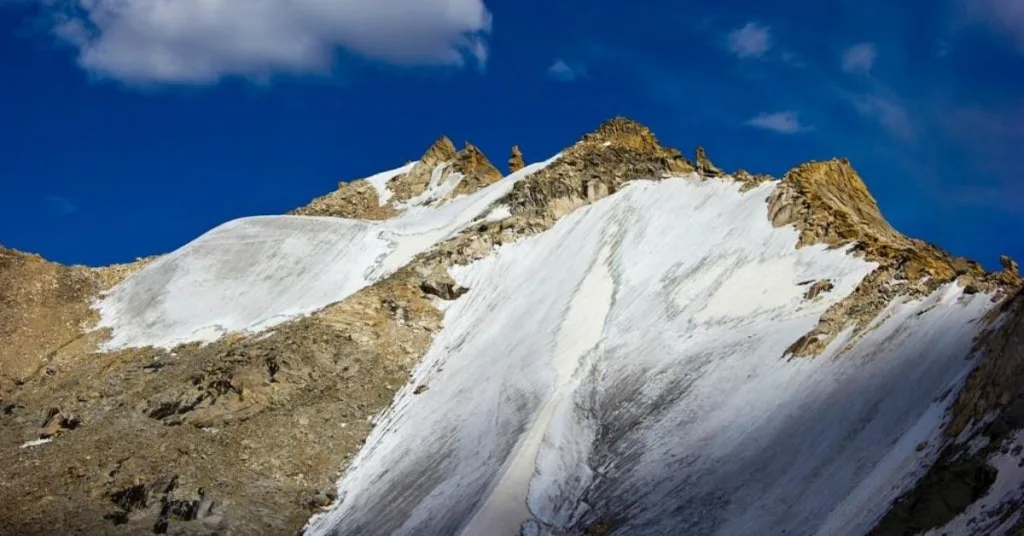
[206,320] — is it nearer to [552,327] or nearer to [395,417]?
[395,417]

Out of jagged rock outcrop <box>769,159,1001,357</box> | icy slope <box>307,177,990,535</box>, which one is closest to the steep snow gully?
icy slope <box>307,177,990,535</box>

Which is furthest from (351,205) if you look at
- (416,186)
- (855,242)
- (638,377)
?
(855,242)

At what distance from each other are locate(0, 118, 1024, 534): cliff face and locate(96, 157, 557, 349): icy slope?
0.89ft

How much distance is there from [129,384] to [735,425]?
27690 mm

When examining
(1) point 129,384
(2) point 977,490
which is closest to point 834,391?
(2) point 977,490

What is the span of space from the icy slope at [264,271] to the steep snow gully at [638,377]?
0.66 feet

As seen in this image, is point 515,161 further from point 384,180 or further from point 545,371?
point 545,371

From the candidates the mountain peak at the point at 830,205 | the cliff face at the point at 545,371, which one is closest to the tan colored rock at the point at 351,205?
the cliff face at the point at 545,371

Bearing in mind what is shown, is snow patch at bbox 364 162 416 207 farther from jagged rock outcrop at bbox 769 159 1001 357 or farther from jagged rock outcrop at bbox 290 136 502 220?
jagged rock outcrop at bbox 769 159 1001 357

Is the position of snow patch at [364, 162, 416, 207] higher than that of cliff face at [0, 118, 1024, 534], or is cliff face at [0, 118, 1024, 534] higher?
snow patch at [364, 162, 416, 207]

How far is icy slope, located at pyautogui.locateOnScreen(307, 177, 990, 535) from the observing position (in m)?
24.8

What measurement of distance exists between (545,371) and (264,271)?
2585 cm

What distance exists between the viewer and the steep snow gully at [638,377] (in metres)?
25.1

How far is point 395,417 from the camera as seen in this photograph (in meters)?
40.6
